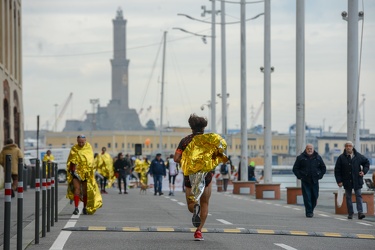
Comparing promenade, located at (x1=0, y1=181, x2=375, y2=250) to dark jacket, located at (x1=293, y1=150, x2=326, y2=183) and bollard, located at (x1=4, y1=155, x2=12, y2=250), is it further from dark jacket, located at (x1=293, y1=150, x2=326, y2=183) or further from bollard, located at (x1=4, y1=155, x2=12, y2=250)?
bollard, located at (x1=4, y1=155, x2=12, y2=250)

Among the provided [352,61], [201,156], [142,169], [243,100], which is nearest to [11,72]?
[142,169]

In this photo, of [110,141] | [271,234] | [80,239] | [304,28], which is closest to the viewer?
[80,239]

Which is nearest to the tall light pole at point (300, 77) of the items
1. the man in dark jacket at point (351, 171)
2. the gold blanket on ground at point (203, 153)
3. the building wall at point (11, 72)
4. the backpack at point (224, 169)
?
the man in dark jacket at point (351, 171)

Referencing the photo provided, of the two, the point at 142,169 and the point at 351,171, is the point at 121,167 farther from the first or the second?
the point at 351,171

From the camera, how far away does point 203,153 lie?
17625mm

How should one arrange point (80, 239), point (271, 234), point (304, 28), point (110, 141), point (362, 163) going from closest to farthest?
point (80, 239) < point (271, 234) < point (362, 163) < point (304, 28) < point (110, 141)

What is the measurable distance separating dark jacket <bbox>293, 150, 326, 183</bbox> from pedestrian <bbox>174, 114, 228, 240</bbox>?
9.96 metres

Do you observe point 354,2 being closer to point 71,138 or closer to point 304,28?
point 304,28

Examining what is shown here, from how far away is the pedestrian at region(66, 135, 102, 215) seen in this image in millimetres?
25016

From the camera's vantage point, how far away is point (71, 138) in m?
192

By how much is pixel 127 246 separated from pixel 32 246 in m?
1.36

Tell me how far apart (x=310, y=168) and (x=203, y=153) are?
33.5 feet

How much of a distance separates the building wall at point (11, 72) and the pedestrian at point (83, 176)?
71.7ft

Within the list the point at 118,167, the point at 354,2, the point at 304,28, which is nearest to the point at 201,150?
the point at 354,2
